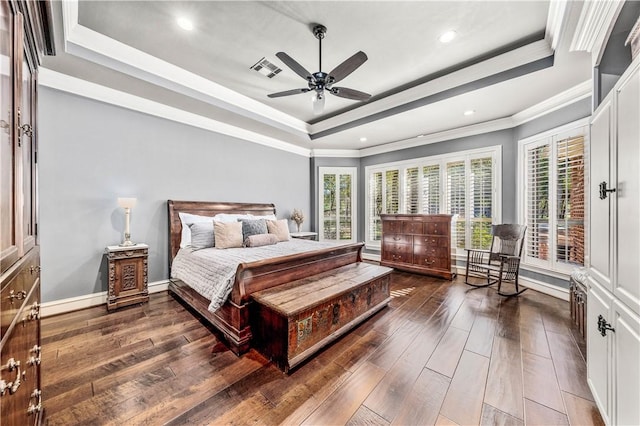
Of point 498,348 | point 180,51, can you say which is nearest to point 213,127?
point 180,51

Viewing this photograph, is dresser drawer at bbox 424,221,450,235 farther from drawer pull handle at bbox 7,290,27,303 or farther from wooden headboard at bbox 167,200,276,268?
drawer pull handle at bbox 7,290,27,303

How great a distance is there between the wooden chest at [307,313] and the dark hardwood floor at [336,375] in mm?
105

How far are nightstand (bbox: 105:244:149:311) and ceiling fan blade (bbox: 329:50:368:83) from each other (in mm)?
3111

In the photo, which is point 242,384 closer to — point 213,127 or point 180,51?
point 180,51

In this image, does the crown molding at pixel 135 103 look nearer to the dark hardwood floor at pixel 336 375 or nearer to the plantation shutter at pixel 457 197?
the dark hardwood floor at pixel 336 375

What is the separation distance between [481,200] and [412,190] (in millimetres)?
1339

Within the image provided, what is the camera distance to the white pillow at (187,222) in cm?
368

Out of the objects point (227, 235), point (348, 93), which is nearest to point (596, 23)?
point (348, 93)

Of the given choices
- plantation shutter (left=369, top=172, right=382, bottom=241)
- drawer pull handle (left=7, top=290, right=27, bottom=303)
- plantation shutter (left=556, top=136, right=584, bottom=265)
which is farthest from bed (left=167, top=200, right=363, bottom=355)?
plantation shutter (left=556, top=136, right=584, bottom=265)

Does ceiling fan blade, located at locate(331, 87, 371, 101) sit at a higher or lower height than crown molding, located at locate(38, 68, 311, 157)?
lower

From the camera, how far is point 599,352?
152cm

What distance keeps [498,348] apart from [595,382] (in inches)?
28.4

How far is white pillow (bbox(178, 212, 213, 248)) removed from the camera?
3.68m

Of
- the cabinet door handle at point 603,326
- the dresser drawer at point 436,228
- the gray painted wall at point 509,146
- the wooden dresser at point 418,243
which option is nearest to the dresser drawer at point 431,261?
the wooden dresser at point 418,243
